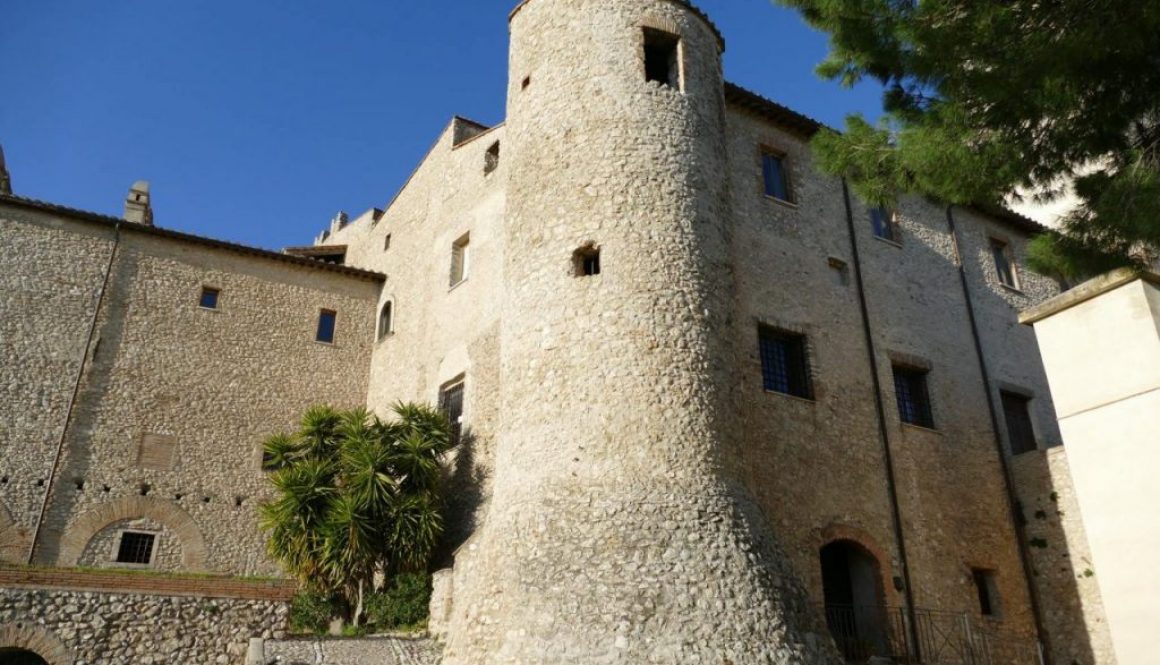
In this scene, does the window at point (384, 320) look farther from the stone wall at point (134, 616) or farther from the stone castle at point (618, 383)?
the stone wall at point (134, 616)

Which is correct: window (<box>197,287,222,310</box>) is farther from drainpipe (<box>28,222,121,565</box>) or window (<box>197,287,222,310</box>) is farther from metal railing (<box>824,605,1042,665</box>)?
metal railing (<box>824,605,1042,665</box>)

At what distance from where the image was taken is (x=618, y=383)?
35.2ft

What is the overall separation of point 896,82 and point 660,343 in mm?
4140

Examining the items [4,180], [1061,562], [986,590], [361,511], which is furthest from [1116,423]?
[4,180]

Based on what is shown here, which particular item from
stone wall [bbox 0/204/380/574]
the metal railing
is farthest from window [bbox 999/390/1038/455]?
stone wall [bbox 0/204/380/574]

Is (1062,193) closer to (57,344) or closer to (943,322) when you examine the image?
(943,322)

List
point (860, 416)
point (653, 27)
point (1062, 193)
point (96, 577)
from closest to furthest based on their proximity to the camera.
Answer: point (1062, 193) → point (96, 577) → point (653, 27) → point (860, 416)

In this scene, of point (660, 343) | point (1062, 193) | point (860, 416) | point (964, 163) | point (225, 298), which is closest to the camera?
point (964, 163)

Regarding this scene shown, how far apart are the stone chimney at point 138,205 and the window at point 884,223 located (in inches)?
631

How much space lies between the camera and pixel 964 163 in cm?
878

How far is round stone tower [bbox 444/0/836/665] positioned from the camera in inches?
373

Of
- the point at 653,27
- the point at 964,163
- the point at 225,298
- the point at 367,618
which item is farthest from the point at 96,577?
the point at 964,163

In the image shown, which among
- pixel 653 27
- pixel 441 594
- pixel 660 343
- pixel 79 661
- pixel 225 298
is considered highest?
pixel 653 27

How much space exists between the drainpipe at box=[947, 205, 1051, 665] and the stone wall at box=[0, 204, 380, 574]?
12987mm
